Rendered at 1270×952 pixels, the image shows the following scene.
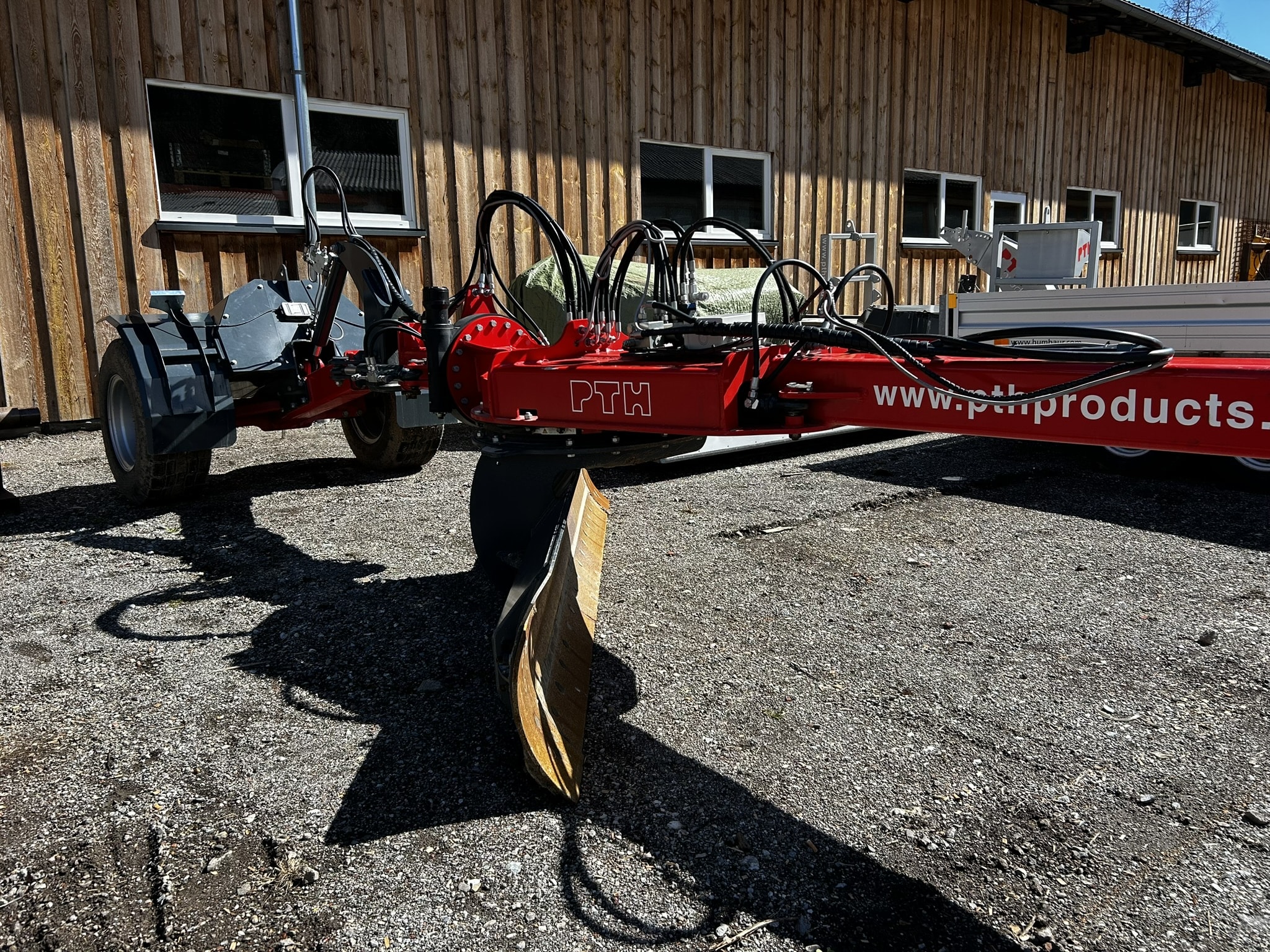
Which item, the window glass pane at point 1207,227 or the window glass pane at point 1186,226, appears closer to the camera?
the window glass pane at point 1186,226

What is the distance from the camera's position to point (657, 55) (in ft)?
31.9

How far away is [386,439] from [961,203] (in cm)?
997

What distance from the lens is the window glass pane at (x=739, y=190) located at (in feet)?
34.3

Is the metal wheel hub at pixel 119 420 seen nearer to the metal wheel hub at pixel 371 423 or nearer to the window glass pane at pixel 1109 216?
the metal wheel hub at pixel 371 423

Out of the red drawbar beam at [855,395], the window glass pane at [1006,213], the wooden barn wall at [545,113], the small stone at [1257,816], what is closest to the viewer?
the red drawbar beam at [855,395]

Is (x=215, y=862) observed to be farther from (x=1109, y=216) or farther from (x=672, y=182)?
(x=1109, y=216)

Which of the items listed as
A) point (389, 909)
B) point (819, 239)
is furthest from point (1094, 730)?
point (819, 239)

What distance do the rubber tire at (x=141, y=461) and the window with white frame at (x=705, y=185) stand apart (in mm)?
5742

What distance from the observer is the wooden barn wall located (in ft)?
22.7

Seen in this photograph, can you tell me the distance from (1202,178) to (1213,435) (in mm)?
18084

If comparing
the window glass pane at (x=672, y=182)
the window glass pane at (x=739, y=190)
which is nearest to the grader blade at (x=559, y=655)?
the window glass pane at (x=672, y=182)

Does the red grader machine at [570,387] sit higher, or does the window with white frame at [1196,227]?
the window with white frame at [1196,227]

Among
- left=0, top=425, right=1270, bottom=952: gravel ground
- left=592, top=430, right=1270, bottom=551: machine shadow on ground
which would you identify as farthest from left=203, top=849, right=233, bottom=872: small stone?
left=592, top=430, right=1270, bottom=551: machine shadow on ground

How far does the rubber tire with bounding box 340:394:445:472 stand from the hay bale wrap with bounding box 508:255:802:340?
5.43ft
